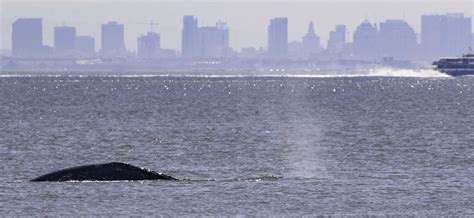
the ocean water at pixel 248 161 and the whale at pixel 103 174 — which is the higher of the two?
the whale at pixel 103 174

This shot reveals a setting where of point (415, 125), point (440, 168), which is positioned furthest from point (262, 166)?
point (415, 125)

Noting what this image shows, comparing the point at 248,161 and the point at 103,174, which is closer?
the point at 103,174

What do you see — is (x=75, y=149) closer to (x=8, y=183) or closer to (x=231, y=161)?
(x=231, y=161)

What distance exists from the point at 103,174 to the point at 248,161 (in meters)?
13.4

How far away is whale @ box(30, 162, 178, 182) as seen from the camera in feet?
181

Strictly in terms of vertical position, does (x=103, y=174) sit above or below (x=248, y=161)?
above

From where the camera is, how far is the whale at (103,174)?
55.2 m

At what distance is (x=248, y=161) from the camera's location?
6775 cm

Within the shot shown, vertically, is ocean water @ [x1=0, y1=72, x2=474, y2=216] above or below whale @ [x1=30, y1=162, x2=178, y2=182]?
below

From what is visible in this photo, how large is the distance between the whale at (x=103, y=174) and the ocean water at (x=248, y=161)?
97cm

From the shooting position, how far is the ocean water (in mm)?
48781

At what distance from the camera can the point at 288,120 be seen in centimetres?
11512

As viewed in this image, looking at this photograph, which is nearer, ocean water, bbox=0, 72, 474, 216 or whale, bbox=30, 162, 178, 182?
ocean water, bbox=0, 72, 474, 216

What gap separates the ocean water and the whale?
3.17 ft
